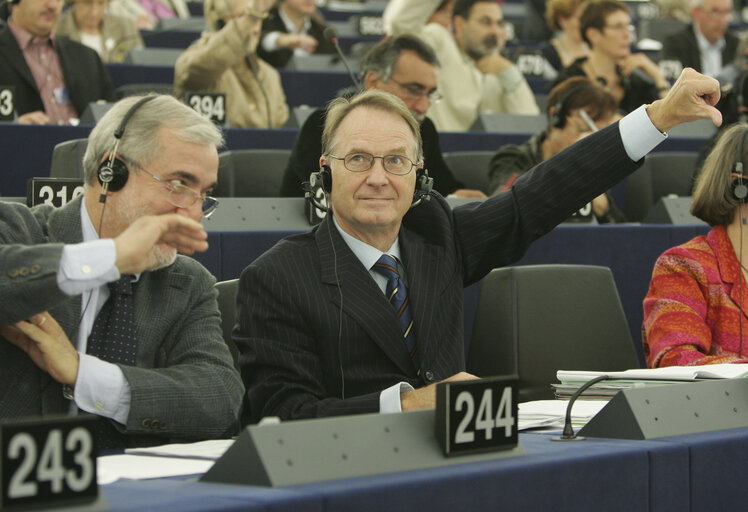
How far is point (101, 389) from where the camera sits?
1.72 m

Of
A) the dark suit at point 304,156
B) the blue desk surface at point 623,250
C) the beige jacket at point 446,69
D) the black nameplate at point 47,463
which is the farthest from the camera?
the beige jacket at point 446,69

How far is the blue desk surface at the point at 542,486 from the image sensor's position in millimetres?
1142

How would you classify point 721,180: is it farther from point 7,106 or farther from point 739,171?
point 7,106

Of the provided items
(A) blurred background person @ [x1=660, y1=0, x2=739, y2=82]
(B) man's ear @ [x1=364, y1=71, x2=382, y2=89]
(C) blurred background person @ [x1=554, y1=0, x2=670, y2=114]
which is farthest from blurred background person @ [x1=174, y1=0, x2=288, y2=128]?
(A) blurred background person @ [x1=660, y1=0, x2=739, y2=82]

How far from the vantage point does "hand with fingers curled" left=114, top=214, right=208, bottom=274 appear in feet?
4.93

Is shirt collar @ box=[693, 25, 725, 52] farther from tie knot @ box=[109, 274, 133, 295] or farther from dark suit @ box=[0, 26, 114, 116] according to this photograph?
tie knot @ box=[109, 274, 133, 295]

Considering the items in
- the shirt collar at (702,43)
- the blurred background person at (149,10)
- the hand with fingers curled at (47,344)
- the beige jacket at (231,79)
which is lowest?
the hand with fingers curled at (47,344)

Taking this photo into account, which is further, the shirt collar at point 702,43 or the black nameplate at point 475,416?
the shirt collar at point 702,43

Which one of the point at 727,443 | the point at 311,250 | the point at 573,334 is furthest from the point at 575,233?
the point at 727,443

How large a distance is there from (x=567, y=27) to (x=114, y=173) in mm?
5222

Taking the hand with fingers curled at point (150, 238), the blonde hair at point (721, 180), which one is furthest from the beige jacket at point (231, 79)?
the hand with fingers curled at point (150, 238)

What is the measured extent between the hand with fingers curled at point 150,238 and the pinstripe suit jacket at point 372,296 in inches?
14.6

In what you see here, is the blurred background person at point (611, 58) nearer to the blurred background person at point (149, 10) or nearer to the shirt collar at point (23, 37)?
the shirt collar at point (23, 37)

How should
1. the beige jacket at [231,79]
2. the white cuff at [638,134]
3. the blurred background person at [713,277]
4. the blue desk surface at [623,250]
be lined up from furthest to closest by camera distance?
the beige jacket at [231,79] < the blue desk surface at [623,250] < the blurred background person at [713,277] < the white cuff at [638,134]
